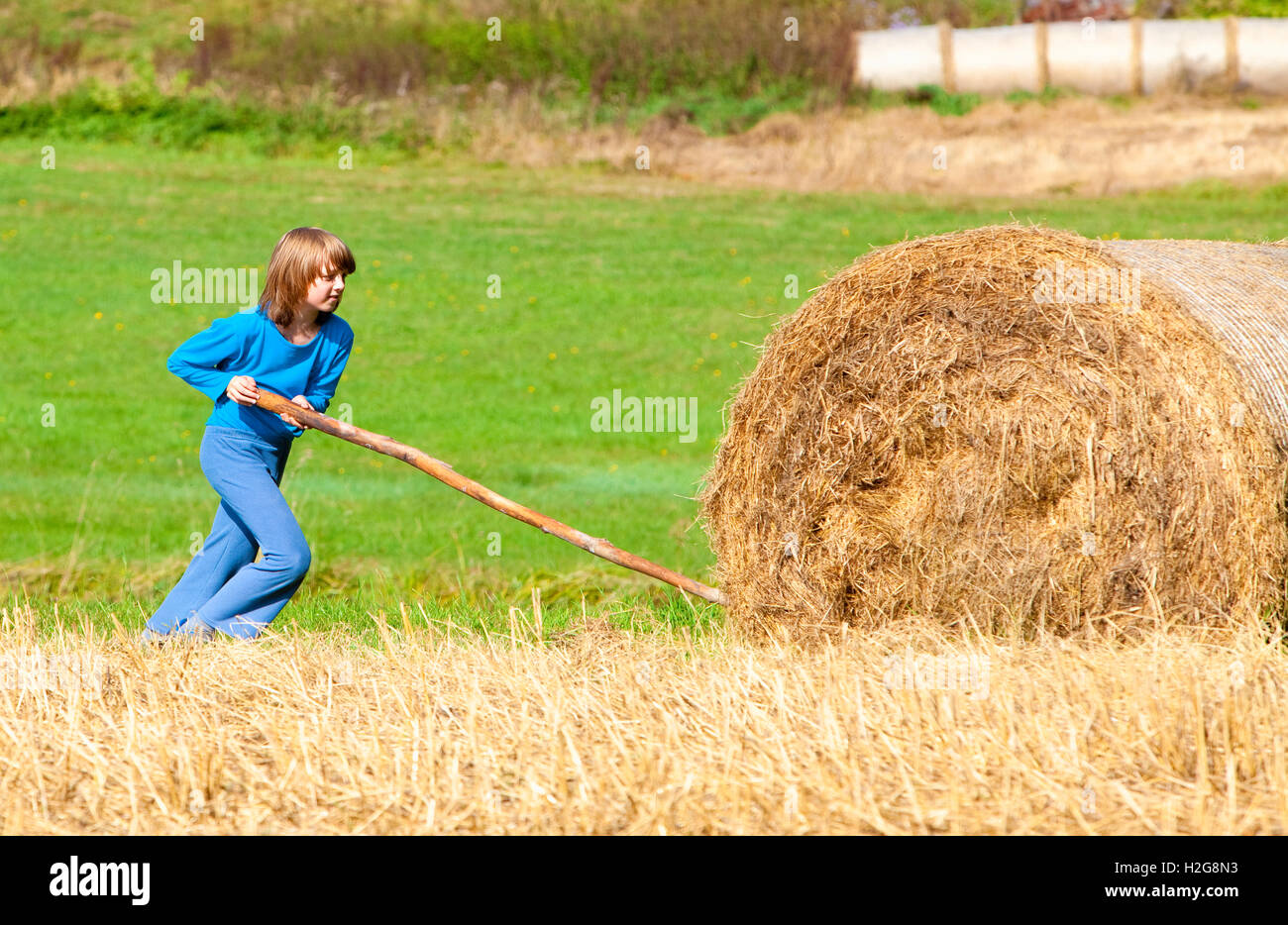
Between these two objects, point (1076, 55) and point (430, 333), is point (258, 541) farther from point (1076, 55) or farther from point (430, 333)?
point (1076, 55)

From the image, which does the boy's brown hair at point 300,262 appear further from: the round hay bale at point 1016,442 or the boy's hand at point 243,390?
the round hay bale at point 1016,442

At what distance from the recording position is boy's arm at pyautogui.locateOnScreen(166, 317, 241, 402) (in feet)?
21.1

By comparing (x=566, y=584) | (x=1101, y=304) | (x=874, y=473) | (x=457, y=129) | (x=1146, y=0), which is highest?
(x=1146, y=0)

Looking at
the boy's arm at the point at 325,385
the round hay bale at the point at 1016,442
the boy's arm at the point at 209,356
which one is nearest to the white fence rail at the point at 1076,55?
the round hay bale at the point at 1016,442

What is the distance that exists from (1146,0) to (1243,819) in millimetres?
32542

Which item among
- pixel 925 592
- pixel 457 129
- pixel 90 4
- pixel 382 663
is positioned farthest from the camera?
pixel 90 4

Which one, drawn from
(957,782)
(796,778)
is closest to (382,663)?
(796,778)

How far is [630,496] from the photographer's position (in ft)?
38.3

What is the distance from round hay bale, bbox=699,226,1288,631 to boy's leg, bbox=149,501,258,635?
216cm

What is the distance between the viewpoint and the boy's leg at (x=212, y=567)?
6.64 metres

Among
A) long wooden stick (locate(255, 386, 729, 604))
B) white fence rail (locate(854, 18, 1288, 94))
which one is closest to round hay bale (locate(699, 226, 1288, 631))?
long wooden stick (locate(255, 386, 729, 604))

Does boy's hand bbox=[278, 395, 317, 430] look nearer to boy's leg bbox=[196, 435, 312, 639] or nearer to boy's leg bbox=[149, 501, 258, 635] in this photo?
boy's leg bbox=[196, 435, 312, 639]

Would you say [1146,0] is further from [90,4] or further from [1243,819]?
[1243,819]

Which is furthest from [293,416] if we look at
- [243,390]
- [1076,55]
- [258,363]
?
[1076,55]
